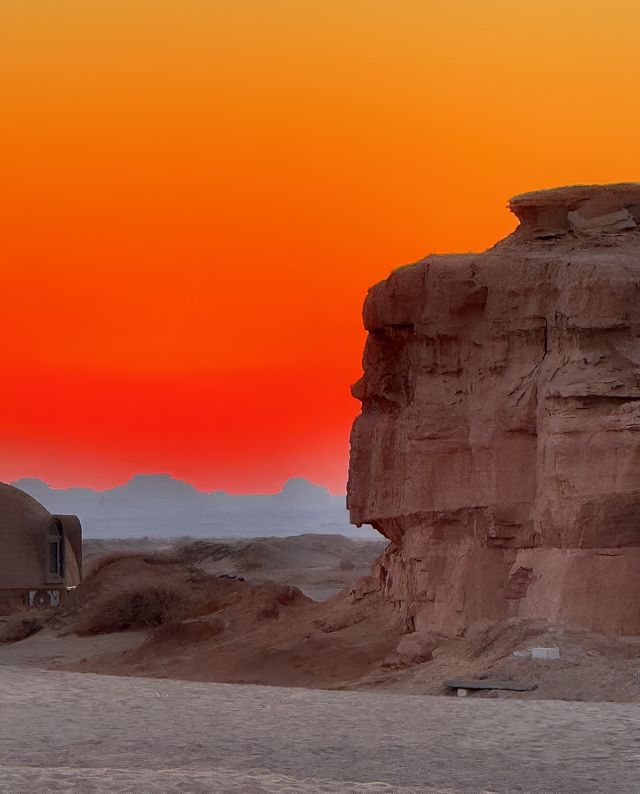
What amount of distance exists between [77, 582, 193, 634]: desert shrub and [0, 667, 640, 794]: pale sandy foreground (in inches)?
632

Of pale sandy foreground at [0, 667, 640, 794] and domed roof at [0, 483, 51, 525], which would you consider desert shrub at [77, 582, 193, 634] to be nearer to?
domed roof at [0, 483, 51, 525]

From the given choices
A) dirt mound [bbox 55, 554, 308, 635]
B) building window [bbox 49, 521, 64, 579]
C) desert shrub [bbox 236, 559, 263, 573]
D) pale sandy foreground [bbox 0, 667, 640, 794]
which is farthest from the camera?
desert shrub [bbox 236, 559, 263, 573]

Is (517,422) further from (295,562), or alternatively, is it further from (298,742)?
(295,562)

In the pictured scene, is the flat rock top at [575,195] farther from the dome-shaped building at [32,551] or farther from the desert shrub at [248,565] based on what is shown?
the desert shrub at [248,565]

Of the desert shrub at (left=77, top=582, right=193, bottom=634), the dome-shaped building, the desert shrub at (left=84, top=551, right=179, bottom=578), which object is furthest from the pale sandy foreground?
the dome-shaped building

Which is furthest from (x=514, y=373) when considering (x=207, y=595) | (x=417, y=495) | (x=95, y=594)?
(x=95, y=594)

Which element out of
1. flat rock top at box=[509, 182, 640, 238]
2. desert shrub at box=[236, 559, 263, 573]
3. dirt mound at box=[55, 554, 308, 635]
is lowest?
desert shrub at box=[236, 559, 263, 573]

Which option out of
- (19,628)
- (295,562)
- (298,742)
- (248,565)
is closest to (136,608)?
(19,628)

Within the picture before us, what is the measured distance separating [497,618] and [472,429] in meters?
2.92

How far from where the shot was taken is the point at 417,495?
928 inches

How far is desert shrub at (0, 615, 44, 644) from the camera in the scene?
36.0m

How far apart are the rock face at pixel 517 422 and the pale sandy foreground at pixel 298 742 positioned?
4.26 metres

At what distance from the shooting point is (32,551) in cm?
4375

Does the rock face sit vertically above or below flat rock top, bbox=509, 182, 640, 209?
below
